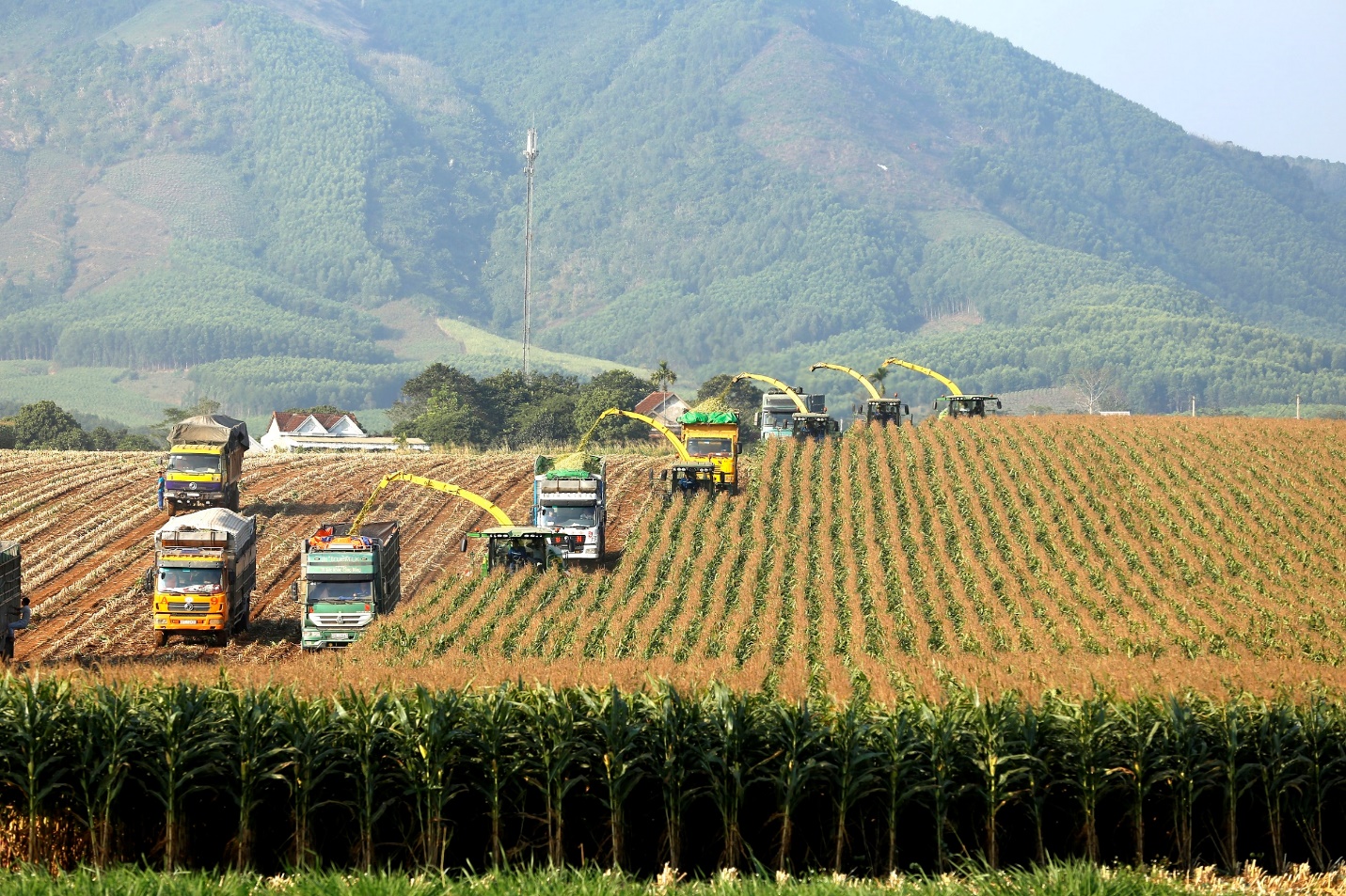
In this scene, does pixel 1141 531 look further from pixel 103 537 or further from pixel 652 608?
pixel 103 537

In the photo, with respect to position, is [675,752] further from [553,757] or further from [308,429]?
[308,429]

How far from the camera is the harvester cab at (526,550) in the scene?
43062 millimetres

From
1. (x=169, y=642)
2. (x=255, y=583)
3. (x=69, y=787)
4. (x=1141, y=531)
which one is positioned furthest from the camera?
(x=1141, y=531)

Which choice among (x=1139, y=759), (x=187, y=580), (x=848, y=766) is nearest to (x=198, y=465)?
(x=187, y=580)

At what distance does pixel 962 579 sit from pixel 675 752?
23.6m

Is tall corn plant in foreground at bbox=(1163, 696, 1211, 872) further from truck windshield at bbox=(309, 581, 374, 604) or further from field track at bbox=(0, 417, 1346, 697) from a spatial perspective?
truck windshield at bbox=(309, 581, 374, 604)

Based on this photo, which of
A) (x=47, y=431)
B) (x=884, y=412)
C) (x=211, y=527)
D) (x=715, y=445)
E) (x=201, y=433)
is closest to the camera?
(x=211, y=527)

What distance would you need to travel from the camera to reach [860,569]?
1745 inches

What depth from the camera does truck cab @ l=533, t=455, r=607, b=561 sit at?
44.2 meters

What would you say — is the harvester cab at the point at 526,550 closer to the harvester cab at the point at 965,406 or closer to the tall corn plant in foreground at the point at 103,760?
the tall corn plant in foreground at the point at 103,760

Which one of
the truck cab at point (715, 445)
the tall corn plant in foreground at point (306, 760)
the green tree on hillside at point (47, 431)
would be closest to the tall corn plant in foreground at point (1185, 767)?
the tall corn plant in foreground at point (306, 760)

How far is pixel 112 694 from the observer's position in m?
21.0

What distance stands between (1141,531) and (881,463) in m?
13.3

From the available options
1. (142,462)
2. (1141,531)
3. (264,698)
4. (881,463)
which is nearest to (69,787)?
(264,698)
